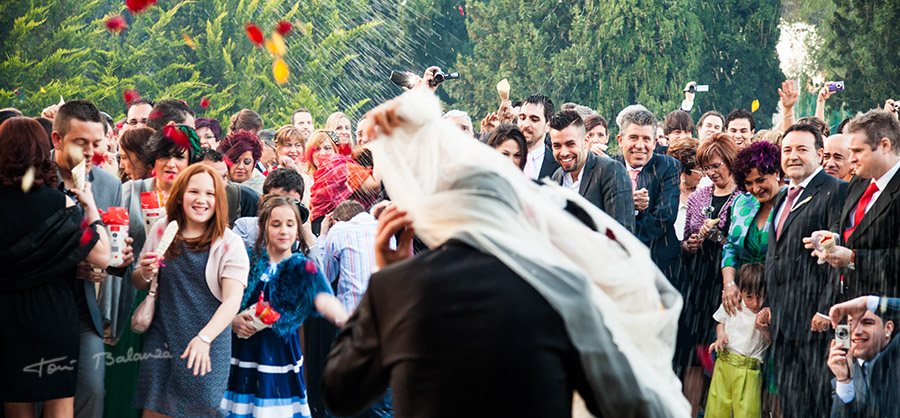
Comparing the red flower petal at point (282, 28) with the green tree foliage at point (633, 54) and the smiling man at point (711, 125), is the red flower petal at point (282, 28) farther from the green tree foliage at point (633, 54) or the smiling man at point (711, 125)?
the green tree foliage at point (633, 54)

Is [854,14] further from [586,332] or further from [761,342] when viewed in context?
[586,332]

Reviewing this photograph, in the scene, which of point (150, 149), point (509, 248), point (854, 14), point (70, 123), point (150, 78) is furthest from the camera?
point (150, 78)

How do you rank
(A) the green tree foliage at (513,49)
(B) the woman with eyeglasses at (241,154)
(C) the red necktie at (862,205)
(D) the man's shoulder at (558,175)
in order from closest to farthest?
(C) the red necktie at (862,205)
(D) the man's shoulder at (558,175)
(B) the woman with eyeglasses at (241,154)
(A) the green tree foliage at (513,49)

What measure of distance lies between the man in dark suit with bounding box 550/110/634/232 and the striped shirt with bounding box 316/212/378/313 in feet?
5.02

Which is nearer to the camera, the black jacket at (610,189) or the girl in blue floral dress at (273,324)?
the girl in blue floral dress at (273,324)

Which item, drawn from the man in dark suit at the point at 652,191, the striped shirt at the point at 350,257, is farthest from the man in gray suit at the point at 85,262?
the man in dark suit at the point at 652,191

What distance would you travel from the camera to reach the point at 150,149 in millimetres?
6977

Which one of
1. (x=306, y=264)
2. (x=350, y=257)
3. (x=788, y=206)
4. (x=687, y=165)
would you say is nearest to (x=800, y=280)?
(x=788, y=206)

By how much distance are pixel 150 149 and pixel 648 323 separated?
473 cm

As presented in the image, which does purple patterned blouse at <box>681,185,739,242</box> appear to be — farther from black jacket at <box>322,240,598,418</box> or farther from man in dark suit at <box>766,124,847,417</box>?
black jacket at <box>322,240,598,418</box>

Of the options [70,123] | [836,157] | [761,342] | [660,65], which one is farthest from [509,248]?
[660,65]

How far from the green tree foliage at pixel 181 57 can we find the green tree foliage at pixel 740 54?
12.5 m

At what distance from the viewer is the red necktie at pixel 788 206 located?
732 centimetres

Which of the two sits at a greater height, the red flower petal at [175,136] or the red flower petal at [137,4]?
the red flower petal at [137,4]
